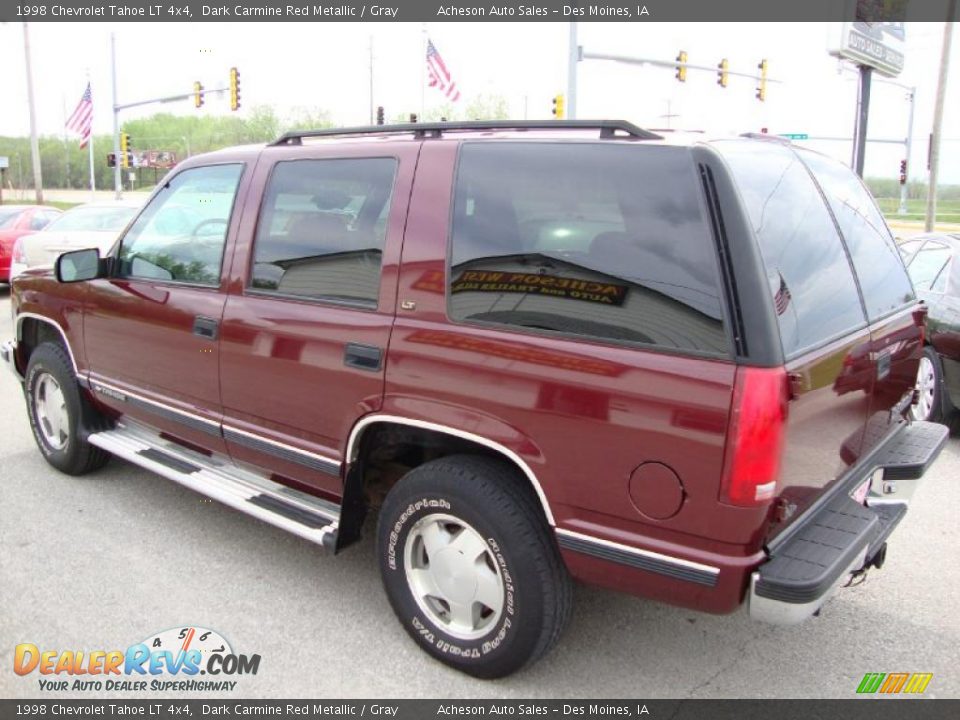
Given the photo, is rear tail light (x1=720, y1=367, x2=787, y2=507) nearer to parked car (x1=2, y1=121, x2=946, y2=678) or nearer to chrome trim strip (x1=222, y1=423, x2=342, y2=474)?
parked car (x1=2, y1=121, x2=946, y2=678)

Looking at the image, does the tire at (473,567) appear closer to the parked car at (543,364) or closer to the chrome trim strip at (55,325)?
the parked car at (543,364)

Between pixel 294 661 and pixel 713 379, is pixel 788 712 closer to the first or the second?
pixel 713 379

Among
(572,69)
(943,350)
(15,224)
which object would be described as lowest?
(943,350)

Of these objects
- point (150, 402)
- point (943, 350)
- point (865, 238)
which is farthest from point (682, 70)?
point (150, 402)

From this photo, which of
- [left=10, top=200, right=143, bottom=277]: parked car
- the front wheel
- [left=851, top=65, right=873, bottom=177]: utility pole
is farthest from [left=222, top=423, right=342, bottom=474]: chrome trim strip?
[left=851, top=65, right=873, bottom=177]: utility pole

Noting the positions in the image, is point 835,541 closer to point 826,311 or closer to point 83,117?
point 826,311

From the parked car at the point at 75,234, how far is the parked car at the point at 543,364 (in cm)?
729

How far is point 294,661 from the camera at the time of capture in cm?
301

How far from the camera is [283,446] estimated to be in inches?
131

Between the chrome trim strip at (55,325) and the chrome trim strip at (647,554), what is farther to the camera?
the chrome trim strip at (55,325)

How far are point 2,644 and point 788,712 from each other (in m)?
3.06

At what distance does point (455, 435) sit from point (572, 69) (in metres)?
17.4

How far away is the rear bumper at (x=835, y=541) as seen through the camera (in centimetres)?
224

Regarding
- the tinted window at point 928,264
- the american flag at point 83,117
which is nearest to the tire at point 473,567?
the tinted window at point 928,264
